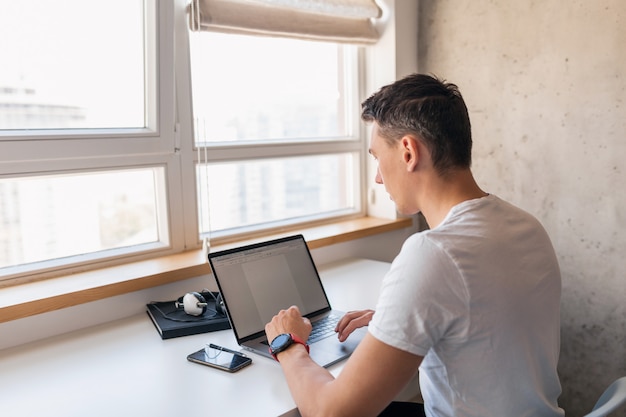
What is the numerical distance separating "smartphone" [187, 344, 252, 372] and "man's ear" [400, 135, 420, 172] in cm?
63

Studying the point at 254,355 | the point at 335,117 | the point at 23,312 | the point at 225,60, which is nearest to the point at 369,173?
the point at 335,117

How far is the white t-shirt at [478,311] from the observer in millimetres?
964

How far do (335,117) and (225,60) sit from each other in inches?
26.5

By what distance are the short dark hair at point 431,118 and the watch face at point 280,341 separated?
20.8 inches

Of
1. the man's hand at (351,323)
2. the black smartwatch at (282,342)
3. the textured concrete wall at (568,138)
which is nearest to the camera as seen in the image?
the black smartwatch at (282,342)

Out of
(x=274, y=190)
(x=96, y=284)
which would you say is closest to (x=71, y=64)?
(x=96, y=284)

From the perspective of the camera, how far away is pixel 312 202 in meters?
2.59

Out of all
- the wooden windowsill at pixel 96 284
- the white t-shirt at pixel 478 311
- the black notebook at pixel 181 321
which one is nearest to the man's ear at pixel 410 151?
the white t-shirt at pixel 478 311

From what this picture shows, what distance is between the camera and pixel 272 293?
161 centimetres

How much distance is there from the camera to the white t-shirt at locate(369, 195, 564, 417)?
0.96 m

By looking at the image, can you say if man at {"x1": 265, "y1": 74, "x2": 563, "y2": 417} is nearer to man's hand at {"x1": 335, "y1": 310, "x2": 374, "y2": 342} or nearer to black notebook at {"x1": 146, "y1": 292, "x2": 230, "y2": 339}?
Result: man's hand at {"x1": 335, "y1": 310, "x2": 374, "y2": 342}

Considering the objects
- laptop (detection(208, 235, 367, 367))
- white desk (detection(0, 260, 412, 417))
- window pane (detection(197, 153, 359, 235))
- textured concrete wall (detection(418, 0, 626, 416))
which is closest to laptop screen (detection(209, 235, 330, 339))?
laptop (detection(208, 235, 367, 367))

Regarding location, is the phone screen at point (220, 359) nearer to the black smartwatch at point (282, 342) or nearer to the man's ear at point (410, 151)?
the black smartwatch at point (282, 342)

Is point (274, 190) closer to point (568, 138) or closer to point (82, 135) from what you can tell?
point (82, 135)
